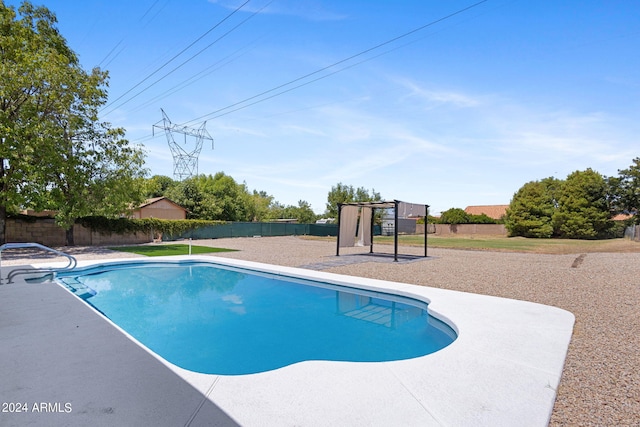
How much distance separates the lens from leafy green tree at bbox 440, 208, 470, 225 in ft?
128

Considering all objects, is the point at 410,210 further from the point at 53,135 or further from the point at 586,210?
the point at 586,210

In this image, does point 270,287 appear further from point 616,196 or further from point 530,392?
point 616,196

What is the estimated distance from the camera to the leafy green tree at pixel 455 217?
3906cm

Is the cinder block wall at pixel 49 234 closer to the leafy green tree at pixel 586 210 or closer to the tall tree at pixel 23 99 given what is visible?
the tall tree at pixel 23 99

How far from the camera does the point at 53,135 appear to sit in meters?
14.1

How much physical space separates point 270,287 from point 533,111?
1191 cm

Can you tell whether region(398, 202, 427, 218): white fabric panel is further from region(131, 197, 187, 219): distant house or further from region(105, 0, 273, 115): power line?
region(131, 197, 187, 219): distant house

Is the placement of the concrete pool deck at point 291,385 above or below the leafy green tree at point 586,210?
below

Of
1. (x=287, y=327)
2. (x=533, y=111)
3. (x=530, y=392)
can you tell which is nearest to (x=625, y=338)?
(x=530, y=392)

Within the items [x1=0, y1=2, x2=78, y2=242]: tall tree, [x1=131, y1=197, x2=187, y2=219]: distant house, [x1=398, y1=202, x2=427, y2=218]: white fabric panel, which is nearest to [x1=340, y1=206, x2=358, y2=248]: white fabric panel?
[x1=398, y1=202, x2=427, y2=218]: white fabric panel

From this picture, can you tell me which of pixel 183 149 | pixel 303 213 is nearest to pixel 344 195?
pixel 303 213

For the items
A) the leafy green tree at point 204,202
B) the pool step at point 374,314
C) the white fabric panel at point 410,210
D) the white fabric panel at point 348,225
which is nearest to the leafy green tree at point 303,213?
the leafy green tree at point 204,202

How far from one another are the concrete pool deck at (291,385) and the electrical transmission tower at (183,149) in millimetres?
33844

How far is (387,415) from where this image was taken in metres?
2.46
